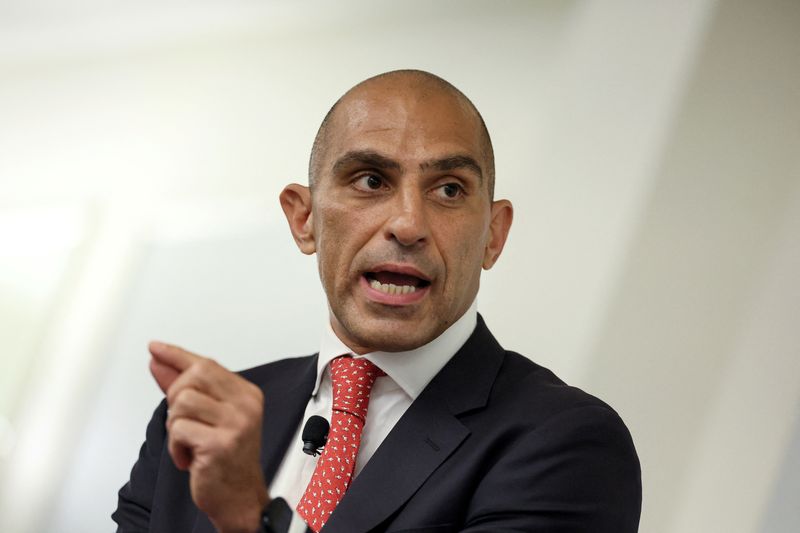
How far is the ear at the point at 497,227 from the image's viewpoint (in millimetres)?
2273

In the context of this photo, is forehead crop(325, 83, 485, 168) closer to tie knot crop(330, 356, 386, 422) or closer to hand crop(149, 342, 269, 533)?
tie knot crop(330, 356, 386, 422)

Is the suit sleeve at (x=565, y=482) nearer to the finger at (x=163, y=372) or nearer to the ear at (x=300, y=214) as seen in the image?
the finger at (x=163, y=372)

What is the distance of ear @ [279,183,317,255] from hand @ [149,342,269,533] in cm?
78

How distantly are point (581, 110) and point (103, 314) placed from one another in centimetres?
175

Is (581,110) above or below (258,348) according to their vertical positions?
above

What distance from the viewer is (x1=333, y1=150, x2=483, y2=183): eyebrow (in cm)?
203

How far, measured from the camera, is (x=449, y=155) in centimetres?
204

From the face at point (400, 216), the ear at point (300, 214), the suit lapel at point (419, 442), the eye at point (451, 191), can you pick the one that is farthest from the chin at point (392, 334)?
the ear at point (300, 214)

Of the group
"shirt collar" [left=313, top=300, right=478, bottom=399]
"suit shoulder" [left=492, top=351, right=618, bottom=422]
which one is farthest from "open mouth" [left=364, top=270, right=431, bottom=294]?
"suit shoulder" [left=492, top=351, right=618, bottom=422]

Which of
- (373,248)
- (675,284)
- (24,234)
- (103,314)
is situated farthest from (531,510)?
(24,234)

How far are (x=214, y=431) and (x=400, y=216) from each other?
62cm

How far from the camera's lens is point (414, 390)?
205 centimetres

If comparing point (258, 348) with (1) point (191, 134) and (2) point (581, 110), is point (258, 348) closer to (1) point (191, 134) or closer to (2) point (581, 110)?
(1) point (191, 134)

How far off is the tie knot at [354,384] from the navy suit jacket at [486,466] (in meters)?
0.10
